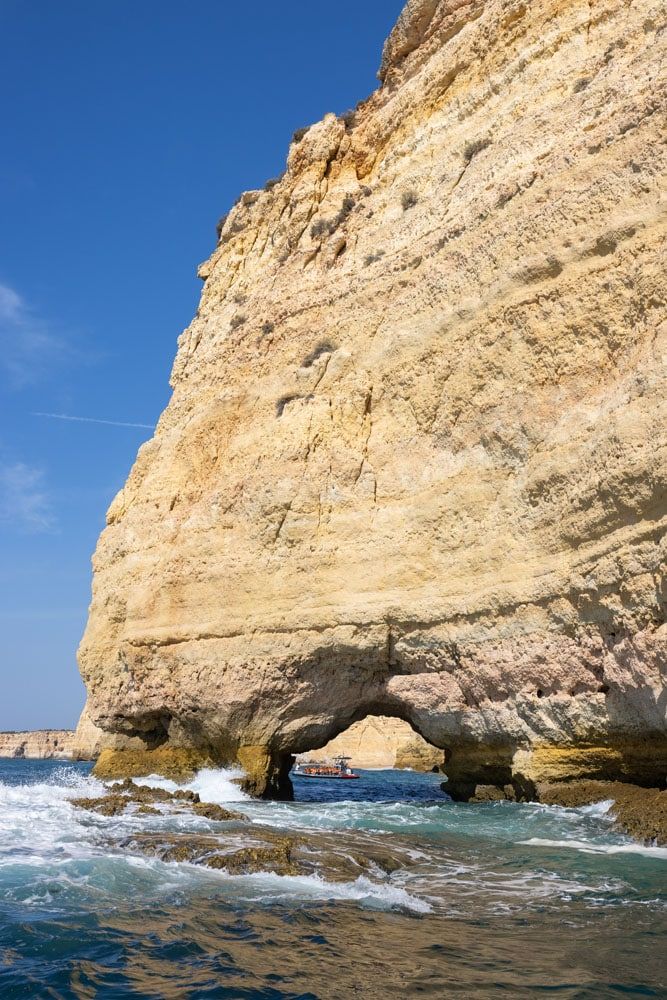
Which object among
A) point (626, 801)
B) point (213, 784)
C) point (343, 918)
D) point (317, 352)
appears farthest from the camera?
point (317, 352)

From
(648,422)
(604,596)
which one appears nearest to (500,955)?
(604,596)

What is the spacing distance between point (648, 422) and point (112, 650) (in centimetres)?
1440

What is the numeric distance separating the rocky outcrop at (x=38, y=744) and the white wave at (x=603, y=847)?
110294 mm

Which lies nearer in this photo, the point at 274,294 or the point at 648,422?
the point at 648,422

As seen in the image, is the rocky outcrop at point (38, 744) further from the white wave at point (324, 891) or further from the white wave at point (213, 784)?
the white wave at point (324, 891)

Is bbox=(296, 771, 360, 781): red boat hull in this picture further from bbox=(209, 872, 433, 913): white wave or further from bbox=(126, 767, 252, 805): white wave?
bbox=(209, 872, 433, 913): white wave

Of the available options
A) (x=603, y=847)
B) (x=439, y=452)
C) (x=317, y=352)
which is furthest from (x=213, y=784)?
(x=317, y=352)

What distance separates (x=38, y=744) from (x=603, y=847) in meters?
117

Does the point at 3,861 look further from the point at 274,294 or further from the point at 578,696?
the point at 274,294

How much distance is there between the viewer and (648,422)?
11141mm

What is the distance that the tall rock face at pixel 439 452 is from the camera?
40.0ft

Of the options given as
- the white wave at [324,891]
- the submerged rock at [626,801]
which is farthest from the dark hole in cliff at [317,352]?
the white wave at [324,891]

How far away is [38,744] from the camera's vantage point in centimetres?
11344

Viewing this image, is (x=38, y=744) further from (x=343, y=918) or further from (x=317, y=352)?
(x=343, y=918)
